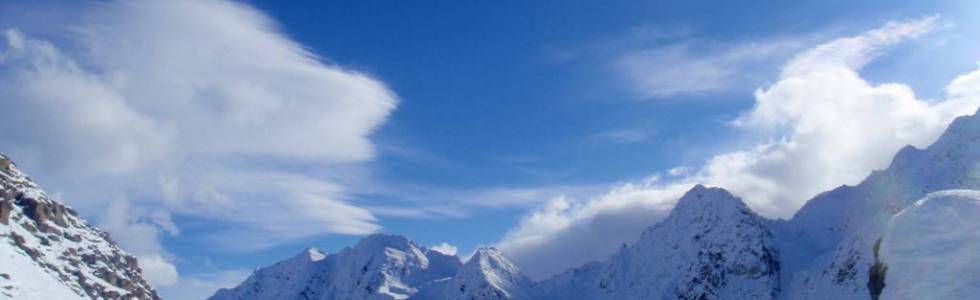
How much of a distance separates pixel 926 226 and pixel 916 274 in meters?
1.83

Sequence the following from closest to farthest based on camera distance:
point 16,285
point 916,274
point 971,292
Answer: point 971,292
point 916,274
point 16,285

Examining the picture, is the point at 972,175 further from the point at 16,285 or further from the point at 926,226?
the point at 16,285

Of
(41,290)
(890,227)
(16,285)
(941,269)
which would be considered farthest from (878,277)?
(41,290)

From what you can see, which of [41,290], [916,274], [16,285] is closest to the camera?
[916,274]

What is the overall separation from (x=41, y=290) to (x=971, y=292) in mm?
215091

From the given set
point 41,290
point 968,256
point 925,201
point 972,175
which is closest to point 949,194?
point 925,201

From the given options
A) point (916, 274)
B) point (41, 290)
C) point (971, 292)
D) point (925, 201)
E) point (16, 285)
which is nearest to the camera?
point (971, 292)

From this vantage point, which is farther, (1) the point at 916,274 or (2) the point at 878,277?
(2) the point at 878,277

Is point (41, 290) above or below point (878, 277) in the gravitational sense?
above

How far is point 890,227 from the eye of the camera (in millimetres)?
27141

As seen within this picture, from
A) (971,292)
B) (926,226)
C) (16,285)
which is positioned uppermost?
(16,285)

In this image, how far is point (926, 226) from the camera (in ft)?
83.6

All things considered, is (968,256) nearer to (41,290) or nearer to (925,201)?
(925,201)

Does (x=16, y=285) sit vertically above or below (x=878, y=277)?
above
